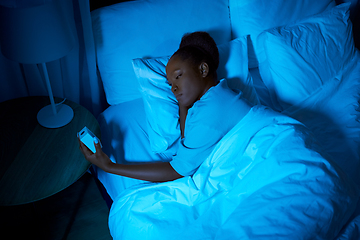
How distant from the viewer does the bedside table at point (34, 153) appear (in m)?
0.89

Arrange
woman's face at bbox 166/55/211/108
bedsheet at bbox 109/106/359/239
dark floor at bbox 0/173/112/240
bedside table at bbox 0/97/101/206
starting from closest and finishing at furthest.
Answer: bedsheet at bbox 109/106/359/239
bedside table at bbox 0/97/101/206
woman's face at bbox 166/55/211/108
dark floor at bbox 0/173/112/240

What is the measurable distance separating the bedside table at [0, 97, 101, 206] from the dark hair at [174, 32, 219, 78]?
51 cm

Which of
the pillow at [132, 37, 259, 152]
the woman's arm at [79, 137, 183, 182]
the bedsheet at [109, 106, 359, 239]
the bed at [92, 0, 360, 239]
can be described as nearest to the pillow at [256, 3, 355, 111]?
the bed at [92, 0, 360, 239]

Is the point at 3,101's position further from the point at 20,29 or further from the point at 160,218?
the point at 160,218

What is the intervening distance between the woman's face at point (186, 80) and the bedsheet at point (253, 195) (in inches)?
8.8

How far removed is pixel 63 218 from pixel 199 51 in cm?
113

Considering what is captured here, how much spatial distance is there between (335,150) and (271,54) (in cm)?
58

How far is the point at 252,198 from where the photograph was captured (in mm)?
785

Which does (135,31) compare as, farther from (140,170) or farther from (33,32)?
(140,170)

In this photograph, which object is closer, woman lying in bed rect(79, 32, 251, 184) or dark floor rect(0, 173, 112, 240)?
woman lying in bed rect(79, 32, 251, 184)

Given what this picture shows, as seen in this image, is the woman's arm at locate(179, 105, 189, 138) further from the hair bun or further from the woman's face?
the hair bun

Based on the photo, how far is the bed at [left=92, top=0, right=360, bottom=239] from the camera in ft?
2.49

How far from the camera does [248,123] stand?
2.98ft

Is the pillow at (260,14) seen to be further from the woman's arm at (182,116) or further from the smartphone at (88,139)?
the smartphone at (88,139)
